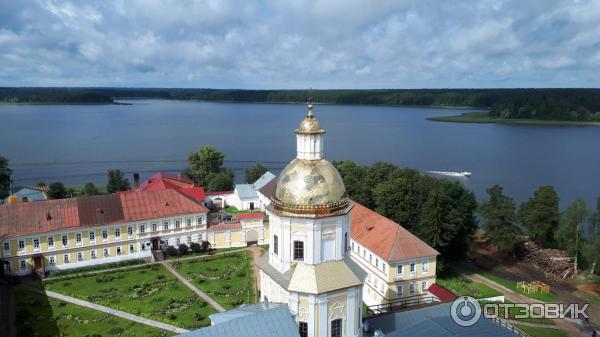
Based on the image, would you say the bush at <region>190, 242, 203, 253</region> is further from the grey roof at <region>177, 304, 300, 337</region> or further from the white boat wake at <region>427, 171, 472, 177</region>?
the white boat wake at <region>427, 171, 472, 177</region>

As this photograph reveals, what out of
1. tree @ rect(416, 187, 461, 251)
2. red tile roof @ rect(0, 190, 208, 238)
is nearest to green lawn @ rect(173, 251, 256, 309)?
red tile roof @ rect(0, 190, 208, 238)

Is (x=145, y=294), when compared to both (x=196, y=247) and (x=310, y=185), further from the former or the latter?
(x=310, y=185)

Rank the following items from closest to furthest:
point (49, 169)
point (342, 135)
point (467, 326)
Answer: point (467, 326) → point (49, 169) → point (342, 135)

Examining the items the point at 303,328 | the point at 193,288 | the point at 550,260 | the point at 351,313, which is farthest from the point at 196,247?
the point at 550,260

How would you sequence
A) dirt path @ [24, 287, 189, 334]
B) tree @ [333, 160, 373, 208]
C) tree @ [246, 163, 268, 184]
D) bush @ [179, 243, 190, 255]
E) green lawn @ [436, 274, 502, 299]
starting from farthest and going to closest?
1. tree @ [246, 163, 268, 184]
2. tree @ [333, 160, 373, 208]
3. bush @ [179, 243, 190, 255]
4. green lawn @ [436, 274, 502, 299]
5. dirt path @ [24, 287, 189, 334]

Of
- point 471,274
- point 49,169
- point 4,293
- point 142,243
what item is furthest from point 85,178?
→ point 471,274

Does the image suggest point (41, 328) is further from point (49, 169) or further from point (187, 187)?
point (49, 169)
